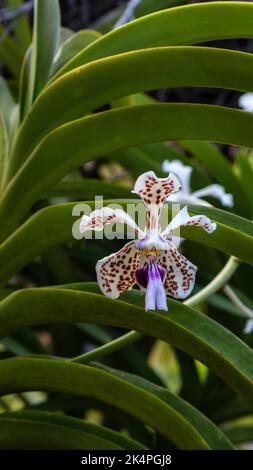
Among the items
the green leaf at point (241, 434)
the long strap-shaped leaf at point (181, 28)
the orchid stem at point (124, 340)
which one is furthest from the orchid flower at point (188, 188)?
the green leaf at point (241, 434)

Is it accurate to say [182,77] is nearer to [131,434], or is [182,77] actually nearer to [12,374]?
[12,374]

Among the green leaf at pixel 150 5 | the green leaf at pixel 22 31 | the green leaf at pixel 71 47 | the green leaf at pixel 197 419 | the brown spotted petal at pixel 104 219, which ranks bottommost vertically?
the green leaf at pixel 197 419

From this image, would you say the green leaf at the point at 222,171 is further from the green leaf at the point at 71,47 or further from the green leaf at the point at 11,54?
the green leaf at the point at 11,54

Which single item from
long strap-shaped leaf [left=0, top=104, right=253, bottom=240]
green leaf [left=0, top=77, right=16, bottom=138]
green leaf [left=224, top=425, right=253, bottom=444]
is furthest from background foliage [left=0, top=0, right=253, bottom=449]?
green leaf [left=224, top=425, right=253, bottom=444]

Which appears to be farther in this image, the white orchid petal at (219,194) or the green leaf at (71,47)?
the white orchid petal at (219,194)

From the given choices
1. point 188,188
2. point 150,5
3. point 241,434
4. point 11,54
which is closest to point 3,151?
point 188,188

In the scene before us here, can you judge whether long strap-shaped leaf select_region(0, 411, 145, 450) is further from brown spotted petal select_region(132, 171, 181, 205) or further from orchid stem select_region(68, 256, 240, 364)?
brown spotted petal select_region(132, 171, 181, 205)
